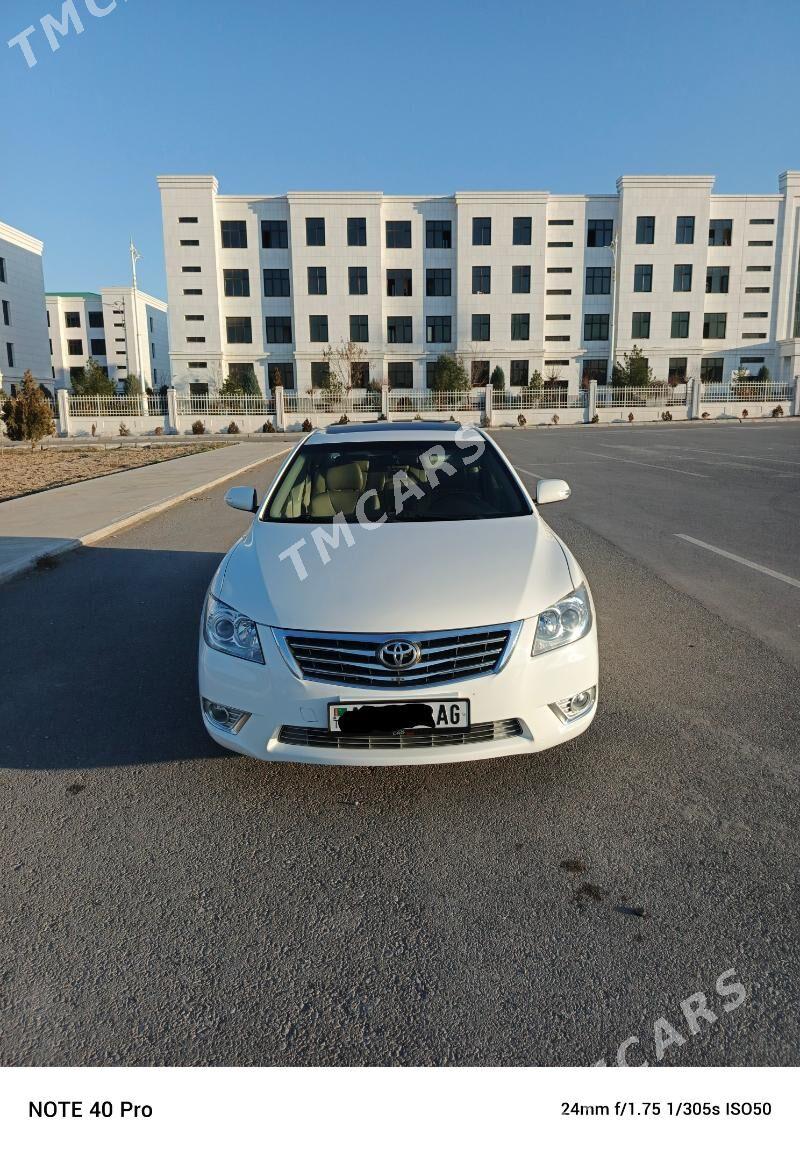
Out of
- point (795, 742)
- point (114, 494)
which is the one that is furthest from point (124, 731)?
point (114, 494)

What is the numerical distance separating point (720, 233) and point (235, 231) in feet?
123

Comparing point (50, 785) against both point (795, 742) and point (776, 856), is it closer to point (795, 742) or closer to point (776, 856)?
point (776, 856)

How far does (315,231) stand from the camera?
5619 centimetres

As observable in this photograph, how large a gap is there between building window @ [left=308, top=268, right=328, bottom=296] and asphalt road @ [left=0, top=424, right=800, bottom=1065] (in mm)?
56816

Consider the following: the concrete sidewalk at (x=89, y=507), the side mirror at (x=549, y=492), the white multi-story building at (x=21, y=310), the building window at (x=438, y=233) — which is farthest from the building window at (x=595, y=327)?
the side mirror at (x=549, y=492)

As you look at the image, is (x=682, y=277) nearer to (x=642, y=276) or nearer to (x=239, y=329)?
(x=642, y=276)

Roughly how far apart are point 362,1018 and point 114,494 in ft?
40.6

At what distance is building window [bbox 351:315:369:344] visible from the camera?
57844 millimetres

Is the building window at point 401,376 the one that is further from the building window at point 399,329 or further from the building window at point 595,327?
the building window at point 595,327

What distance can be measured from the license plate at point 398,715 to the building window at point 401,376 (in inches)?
2287

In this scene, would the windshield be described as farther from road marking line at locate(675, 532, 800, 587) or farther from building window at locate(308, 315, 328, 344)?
building window at locate(308, 315, 328, 344)

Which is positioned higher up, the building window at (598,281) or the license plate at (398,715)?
the building window at (598,281)

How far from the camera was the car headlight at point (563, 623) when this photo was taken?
318cm

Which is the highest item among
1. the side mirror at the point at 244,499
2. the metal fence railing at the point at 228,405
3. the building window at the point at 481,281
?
the building window at the point at 481,281
